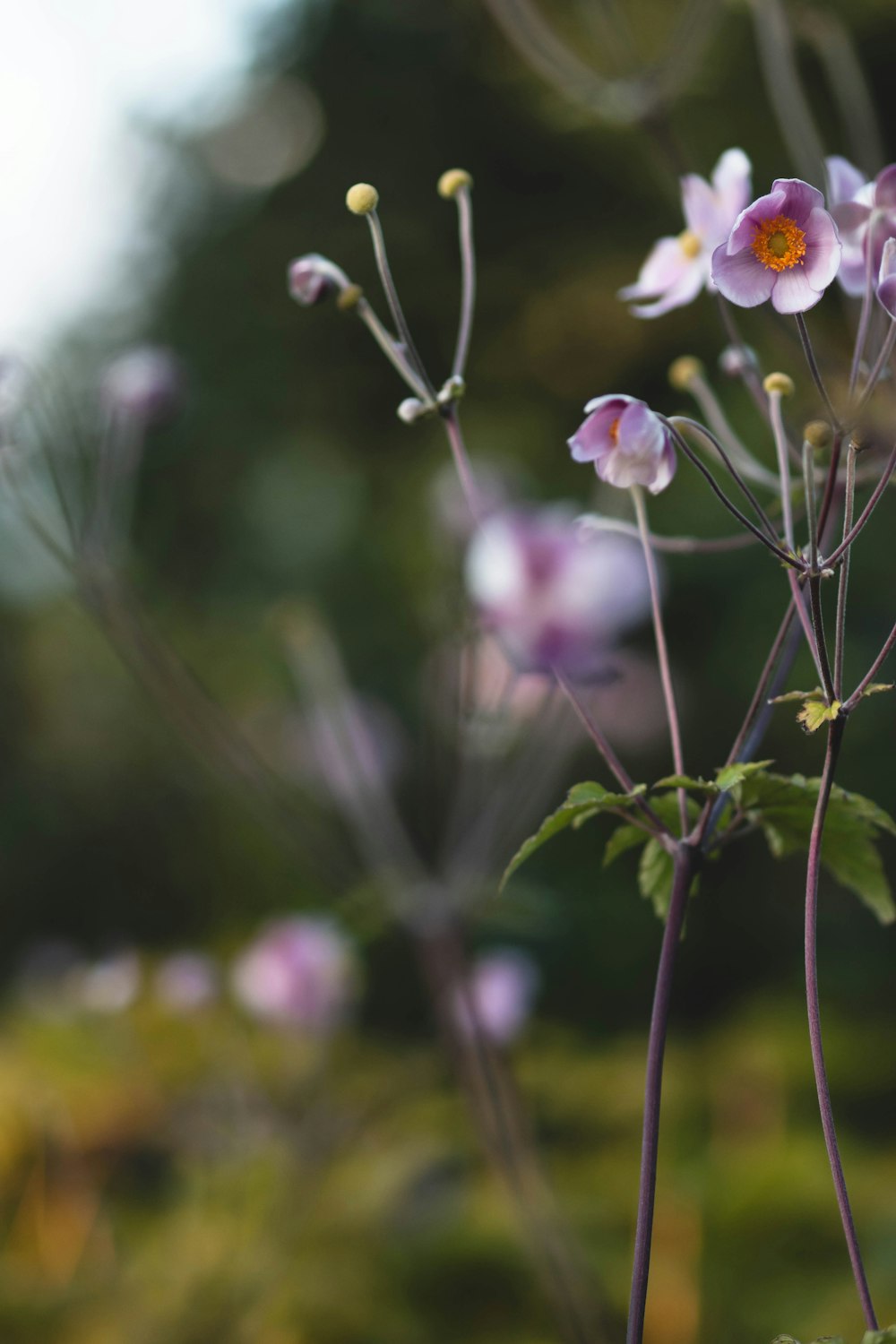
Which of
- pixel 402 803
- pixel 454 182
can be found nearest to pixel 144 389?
pixel 454 182

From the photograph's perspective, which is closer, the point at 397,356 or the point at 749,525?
the point at 749,525

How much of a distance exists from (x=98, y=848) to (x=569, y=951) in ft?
5.61

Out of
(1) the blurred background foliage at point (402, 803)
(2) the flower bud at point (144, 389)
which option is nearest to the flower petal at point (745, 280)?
(2) the flower bud at point (144, 389)

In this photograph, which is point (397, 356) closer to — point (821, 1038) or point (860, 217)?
point (860, 217)

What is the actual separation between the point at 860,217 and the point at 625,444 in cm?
17

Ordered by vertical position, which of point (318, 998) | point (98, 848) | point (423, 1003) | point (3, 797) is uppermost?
point (318, 998)

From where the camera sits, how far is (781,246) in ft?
1.25

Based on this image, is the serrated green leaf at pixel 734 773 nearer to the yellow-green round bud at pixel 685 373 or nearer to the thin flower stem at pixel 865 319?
the thin flower stem at pixel 865 319

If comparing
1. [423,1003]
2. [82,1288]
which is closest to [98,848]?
[423,1003]

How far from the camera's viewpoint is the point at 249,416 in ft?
11.3

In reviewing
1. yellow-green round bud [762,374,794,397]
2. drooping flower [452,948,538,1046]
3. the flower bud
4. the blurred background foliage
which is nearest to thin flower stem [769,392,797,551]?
yellow-green round bud [762,374,794,397]

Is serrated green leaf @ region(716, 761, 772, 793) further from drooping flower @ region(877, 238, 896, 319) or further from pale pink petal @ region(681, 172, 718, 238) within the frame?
pale pink petal @ region(681, 172, 718, 238)

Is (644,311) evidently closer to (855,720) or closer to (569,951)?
(855,720)

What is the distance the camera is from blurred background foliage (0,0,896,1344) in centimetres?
156
